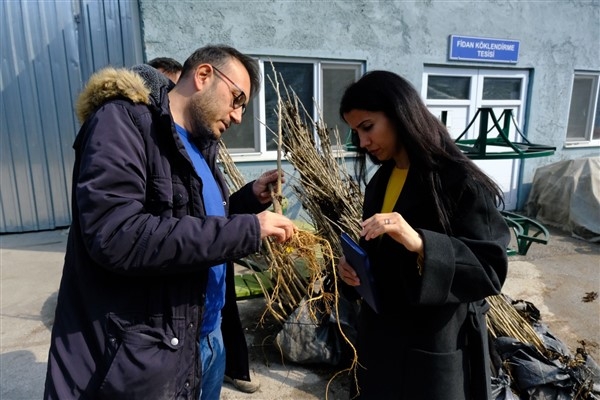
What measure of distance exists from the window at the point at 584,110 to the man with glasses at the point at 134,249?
7.80m

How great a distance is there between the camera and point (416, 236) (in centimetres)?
114

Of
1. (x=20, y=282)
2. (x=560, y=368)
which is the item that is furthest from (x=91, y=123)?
(x=20, y=282)

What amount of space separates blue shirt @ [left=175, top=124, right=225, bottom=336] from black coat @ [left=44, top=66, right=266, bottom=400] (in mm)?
152

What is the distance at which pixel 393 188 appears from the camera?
1.49 metres

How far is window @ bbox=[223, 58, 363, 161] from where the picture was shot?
4910 mm

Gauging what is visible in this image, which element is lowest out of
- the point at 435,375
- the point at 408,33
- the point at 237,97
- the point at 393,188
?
the point at 435,375

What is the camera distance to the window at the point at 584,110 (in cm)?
690

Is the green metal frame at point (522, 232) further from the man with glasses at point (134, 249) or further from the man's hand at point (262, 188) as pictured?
the man with glasses at point (134, 249)

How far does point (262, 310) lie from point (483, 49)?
5.08 meters

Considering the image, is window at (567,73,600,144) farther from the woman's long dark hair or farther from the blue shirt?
the blue shirt

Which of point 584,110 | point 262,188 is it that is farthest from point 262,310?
point 584,110

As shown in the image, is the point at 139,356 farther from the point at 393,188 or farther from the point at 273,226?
the point at 393,188

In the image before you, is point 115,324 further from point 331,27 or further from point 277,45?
point 331,27

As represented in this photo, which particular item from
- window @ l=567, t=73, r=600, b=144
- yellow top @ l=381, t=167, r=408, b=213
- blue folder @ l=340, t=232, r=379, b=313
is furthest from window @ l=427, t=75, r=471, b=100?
blue folder @ l=340, t=232, r=379, b=313
